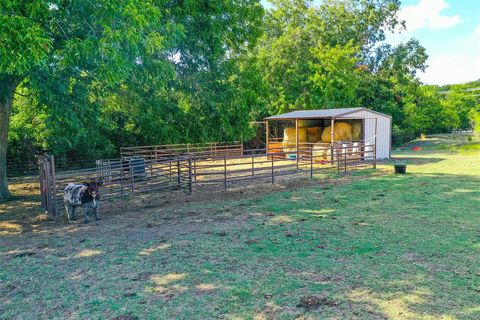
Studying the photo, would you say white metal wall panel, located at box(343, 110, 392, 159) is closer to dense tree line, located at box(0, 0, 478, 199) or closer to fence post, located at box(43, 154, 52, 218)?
dense tree line, located at box(0, 0, 478, 199)

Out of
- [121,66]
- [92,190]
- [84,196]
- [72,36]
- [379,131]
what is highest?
[72,36]

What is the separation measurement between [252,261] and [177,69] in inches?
306

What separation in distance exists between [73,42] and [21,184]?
11.6m

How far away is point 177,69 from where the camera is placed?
448 inches

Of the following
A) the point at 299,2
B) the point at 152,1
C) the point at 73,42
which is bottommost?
the point at 73,42

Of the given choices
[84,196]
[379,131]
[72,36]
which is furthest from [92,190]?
[379,131]

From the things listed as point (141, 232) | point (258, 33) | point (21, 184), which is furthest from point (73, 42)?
point (21, 184)

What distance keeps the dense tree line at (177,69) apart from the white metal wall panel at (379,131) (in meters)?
6.67

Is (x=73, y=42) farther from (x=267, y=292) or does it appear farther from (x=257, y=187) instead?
(x=257, y=187)

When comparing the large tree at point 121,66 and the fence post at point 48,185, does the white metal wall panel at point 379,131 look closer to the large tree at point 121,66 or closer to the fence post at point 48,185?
the large tree at point 121,66

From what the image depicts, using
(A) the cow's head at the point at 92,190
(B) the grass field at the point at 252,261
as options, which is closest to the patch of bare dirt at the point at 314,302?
(B) the grass field at the point at 252,261

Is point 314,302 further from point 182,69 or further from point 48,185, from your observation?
point 182,69

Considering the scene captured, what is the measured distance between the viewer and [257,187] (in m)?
12.3

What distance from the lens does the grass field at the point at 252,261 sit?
396 centimetres
